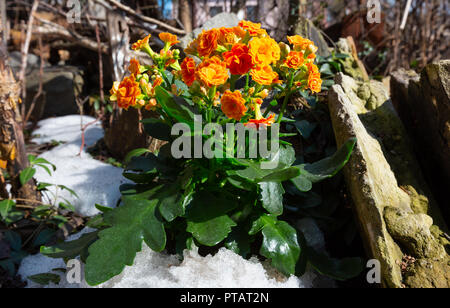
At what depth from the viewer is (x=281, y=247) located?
1304mm

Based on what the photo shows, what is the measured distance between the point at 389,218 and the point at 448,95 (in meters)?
0.63

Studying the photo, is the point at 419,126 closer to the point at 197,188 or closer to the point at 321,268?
the point at 321,268

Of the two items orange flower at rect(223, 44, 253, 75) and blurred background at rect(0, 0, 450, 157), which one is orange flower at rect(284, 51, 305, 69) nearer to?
orange flower at rect(223, 44, 253, 75)

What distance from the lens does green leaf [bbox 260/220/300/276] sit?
128 cm

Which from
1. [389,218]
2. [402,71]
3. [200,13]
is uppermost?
[200,13]

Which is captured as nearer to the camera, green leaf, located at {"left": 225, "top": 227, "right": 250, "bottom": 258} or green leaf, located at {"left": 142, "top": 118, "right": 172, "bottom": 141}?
green leaf, located at {"left": 225, "top": 227, "right": 250, "bottom": 258}

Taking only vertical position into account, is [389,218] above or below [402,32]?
below

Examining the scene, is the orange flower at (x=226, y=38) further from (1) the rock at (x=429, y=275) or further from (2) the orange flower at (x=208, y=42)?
(1) the rock at (x=429, y=275)

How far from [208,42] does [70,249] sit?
95cm

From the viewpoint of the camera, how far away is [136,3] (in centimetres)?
391

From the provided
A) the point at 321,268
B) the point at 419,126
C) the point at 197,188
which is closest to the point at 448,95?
the point at 419,126

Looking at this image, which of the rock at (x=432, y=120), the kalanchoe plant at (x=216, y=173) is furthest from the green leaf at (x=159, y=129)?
the rock at (x=432, y=120)

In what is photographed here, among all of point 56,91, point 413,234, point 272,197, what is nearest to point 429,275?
point 413,234

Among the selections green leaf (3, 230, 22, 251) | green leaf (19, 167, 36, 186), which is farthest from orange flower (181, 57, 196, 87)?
green leaf (3, 230, 22, 251)
